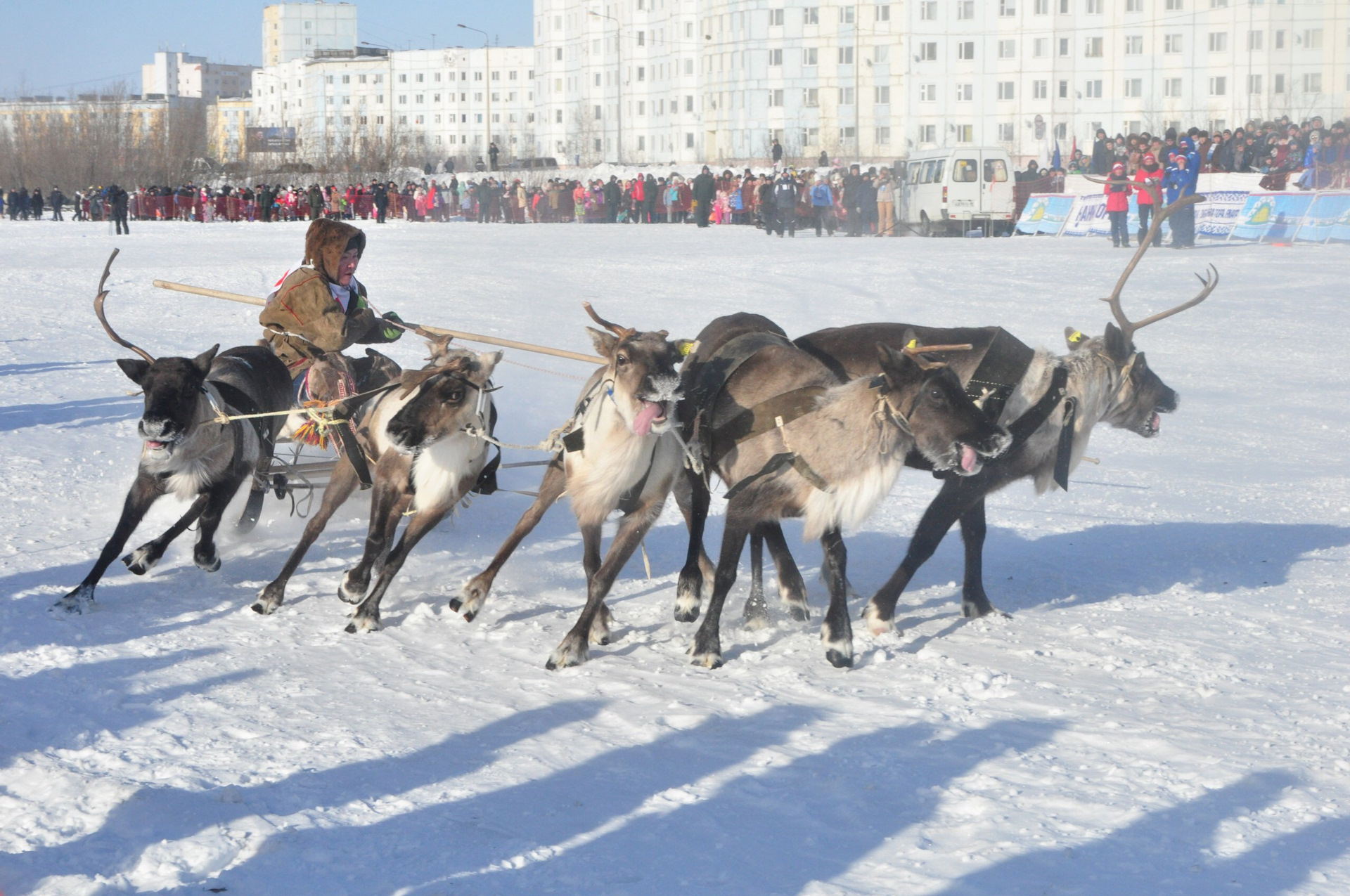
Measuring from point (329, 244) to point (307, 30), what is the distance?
162546 mm

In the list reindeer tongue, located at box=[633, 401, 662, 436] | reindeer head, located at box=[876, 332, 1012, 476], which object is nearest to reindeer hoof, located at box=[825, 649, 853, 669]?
reindeer head, located at box=[876, 332, 1012, 476]

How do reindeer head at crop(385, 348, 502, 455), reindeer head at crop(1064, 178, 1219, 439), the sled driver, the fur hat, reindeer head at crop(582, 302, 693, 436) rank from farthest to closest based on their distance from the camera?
the fur hat
the sled driver
reindeer head at crop(1064, 178, 1219, 439)
reindeer head at crop(385, 348, 502, 455)
reindeer head at crop(582, 302, 693, 436)

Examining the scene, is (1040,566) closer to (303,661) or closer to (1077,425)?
(1077,425)

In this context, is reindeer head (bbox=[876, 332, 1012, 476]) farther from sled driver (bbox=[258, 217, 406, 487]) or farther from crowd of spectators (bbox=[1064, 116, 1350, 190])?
crowd of spectators (bbox=[1064, 116, 1350, 190])

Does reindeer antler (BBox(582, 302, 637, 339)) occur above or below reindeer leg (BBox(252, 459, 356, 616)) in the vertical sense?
above

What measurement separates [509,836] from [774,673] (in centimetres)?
169

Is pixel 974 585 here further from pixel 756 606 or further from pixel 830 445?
pixel 830 445

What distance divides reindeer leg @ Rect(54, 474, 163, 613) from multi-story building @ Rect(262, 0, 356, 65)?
158684mm

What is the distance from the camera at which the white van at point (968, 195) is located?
100 feet

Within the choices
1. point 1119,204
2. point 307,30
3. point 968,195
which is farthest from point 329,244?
point 307,30

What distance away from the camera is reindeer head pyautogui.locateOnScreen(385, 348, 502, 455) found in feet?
17.8

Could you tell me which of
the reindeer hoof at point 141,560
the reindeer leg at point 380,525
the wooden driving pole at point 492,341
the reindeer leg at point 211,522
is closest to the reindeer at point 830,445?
the wooden driving pole at point 492,341

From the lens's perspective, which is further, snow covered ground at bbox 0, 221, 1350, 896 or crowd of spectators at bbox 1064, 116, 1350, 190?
crowd of spectators at bbox 1064, 116, 1350, 190

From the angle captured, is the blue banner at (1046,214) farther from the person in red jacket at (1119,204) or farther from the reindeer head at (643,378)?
the reindeer head at (643,378)
